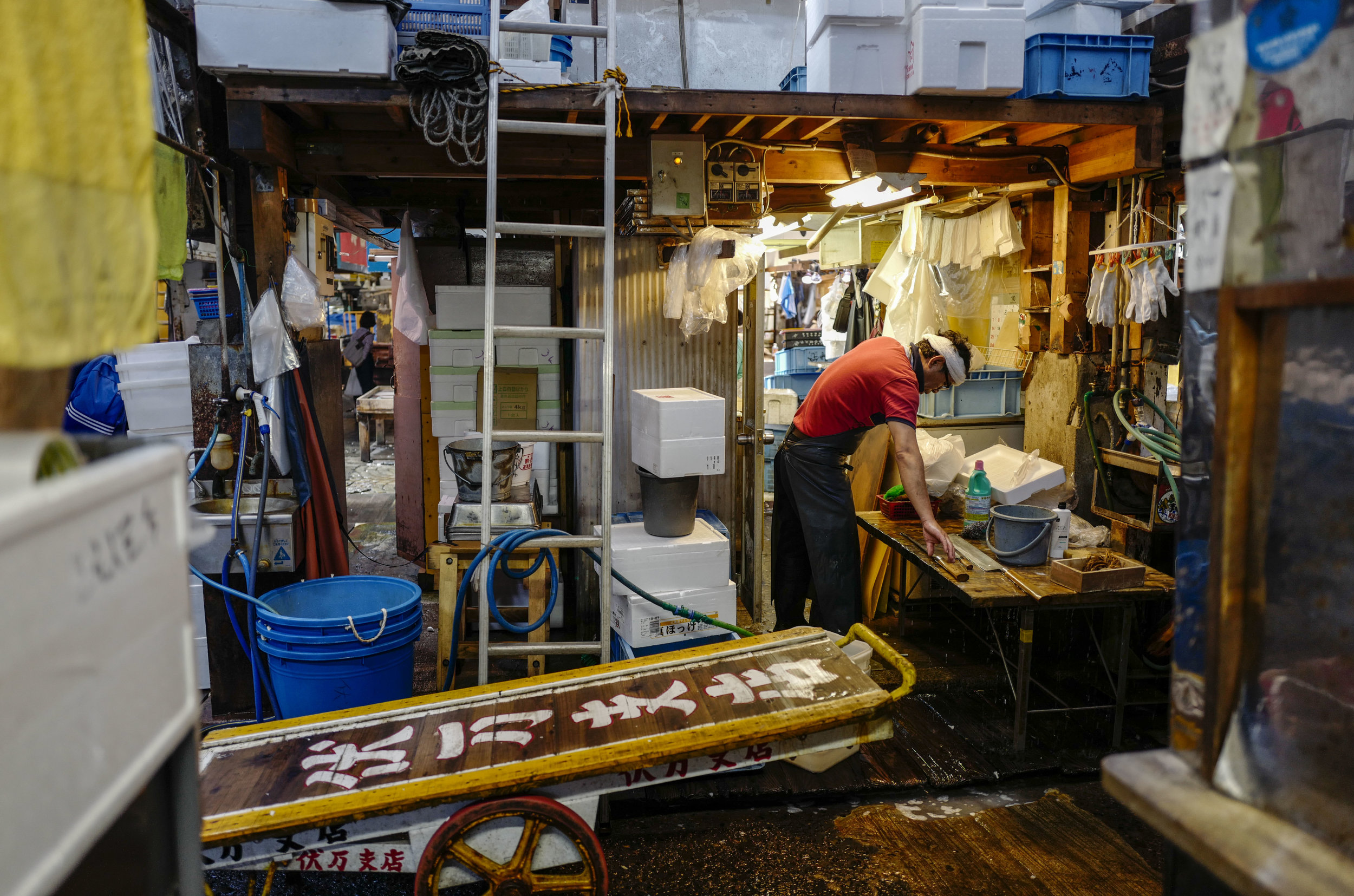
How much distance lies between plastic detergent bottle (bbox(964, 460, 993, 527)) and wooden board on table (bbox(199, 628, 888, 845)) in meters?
1.91

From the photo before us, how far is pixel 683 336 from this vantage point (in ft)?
20.2

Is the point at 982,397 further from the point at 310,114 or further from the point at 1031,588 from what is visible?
the point at 310,114

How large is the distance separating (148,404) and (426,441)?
226 centimetres

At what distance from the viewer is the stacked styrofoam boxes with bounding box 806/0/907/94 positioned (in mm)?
4949

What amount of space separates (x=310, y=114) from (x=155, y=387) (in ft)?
6.32

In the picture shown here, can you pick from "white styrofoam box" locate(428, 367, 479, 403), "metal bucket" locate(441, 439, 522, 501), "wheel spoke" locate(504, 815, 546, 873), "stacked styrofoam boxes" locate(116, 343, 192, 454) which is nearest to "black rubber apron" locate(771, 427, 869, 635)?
"metal bucket" locate(441, 439, 522, 501)

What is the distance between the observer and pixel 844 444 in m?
5.53

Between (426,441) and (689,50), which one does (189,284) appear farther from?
(689,50)

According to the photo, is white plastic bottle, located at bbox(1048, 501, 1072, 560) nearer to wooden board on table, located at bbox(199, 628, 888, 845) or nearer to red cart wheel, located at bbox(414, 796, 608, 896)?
wooden board on table, located at bbox(199, 628, 888, 845)

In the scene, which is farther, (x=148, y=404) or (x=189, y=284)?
(x=189, y=284)

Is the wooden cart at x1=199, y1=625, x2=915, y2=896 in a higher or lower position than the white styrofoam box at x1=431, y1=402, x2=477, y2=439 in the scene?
lower

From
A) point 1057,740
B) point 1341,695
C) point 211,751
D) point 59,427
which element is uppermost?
point 59,427

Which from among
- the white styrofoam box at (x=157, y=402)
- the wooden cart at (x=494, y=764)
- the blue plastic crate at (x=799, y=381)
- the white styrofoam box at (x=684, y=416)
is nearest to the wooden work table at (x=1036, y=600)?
the wooden cart at (x=494, y=764)

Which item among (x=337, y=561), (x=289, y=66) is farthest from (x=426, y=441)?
(x=289, y=66)
